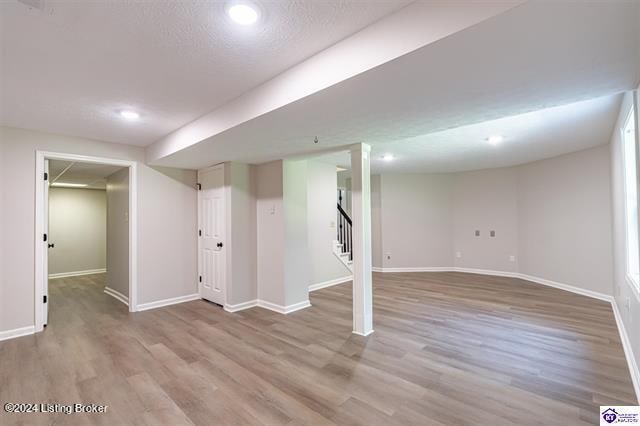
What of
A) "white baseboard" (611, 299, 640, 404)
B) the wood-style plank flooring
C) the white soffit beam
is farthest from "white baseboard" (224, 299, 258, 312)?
"white baseboard" (611, 299, 640, 404)

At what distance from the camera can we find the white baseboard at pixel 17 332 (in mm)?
3422

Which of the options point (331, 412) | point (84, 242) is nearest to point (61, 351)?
point (331, 412)

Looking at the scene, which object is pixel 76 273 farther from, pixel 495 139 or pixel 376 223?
pixel 495 139

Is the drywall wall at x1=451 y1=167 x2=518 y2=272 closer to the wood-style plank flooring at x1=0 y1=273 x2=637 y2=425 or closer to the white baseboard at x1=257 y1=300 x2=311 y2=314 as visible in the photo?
the wood-style plank flooring at x1=0 y1=273 x2=637 y2=425

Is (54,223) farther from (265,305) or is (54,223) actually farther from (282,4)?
(282,4)

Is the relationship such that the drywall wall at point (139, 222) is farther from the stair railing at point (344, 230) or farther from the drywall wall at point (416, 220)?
the drywall wall at point (416, 220)

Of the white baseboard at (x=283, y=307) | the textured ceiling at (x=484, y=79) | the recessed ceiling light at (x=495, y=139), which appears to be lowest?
the white baseboard at (x=283, y=307)

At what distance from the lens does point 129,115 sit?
3.19 meters

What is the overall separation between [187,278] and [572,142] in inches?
261

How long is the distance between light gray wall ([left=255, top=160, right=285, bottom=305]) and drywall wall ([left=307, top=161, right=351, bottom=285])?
3.36 feet

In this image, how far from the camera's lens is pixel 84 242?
25.3 feet

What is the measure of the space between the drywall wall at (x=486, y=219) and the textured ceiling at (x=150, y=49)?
638 centimetres

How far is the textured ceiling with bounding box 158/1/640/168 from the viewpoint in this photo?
133 cm

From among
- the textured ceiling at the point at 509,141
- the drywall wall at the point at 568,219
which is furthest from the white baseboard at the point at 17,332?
the drywall wall at the point at 568,219
